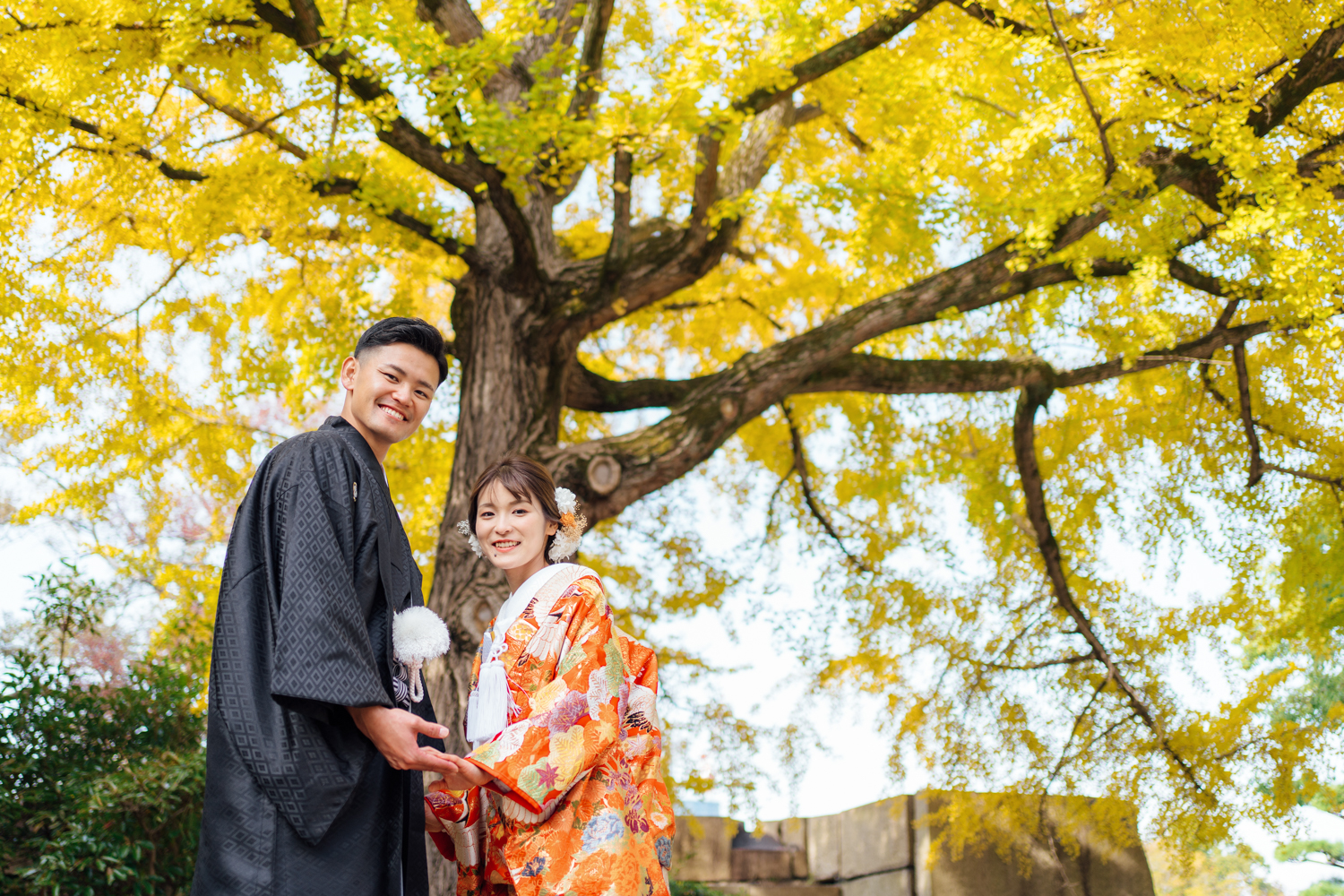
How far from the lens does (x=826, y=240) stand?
22.9 feet

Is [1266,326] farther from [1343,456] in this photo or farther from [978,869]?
[978,869]

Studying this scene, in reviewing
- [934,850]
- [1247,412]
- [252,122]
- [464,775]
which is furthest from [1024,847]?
[252,122]

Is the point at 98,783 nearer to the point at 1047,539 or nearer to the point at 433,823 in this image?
the point at 433,823

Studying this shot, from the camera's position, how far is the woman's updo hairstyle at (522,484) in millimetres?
2232

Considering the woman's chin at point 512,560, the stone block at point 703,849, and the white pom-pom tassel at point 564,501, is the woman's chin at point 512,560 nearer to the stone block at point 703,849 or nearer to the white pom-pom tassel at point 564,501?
the white pom-pom tassel at point 564,501

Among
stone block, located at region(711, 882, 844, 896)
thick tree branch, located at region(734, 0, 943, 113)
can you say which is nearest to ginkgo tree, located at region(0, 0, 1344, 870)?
thick tree branch, located at region(734, 0, 943, 113)

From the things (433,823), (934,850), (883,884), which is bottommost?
(883,884)

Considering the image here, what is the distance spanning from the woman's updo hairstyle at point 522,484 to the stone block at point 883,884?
19.6ft

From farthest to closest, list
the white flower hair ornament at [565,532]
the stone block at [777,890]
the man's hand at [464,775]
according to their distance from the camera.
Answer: the stone block at [777,890] < the white flower hair ornament at [565,532] < the man's hand at [464,775]

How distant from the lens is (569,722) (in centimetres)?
199

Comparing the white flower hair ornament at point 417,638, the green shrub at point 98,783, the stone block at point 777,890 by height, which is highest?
the white flower hair ornament at point 417,638

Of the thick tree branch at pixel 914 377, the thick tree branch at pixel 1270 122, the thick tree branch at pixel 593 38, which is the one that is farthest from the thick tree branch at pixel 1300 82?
the thick tree branch at pixel 593 38

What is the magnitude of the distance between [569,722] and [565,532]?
0.49 meters

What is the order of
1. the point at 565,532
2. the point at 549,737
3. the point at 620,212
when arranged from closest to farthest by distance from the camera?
the point at 549,737 < the point at 565,532 < the point at 620,212
